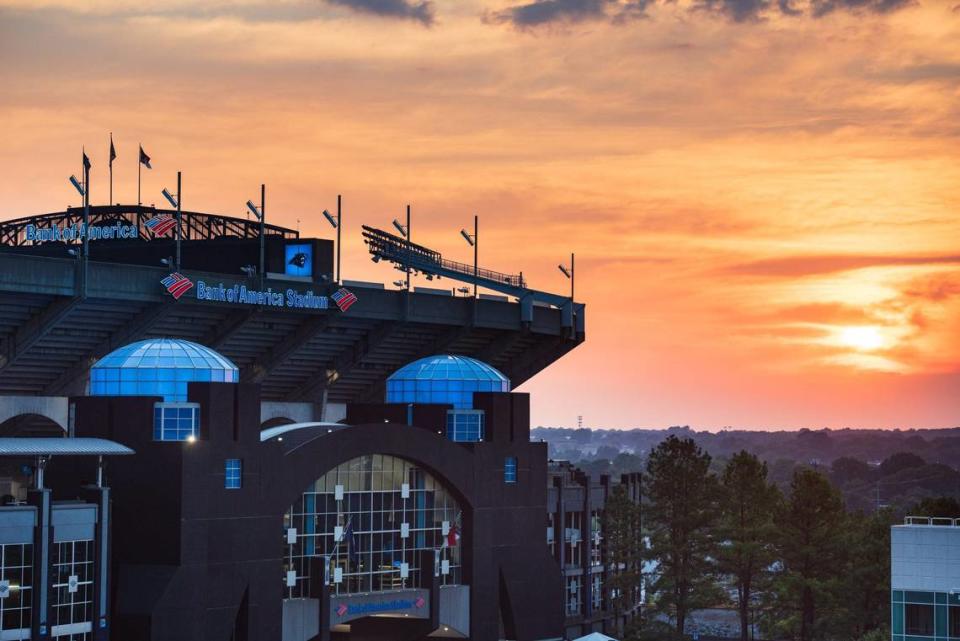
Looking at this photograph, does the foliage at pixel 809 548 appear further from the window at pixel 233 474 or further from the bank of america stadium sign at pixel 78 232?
the bank of america stadium sign at pixel 78 232

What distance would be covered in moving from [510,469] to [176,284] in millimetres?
28083

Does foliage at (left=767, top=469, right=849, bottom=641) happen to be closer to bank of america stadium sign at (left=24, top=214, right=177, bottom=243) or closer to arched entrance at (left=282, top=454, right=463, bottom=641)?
arched entrance at (left=282, top=454, right=463, bottom=641)

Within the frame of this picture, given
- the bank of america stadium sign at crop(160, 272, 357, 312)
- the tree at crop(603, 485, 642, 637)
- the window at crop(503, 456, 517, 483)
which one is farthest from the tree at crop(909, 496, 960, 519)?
the bank of america stadium sign at crop(160, 272, 357, 312)

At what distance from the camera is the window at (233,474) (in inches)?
3984

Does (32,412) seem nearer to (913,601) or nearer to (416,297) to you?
(416,297)

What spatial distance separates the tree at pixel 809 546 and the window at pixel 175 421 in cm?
5443

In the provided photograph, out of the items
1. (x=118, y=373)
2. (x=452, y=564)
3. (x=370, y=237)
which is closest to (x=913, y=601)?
(x=452, y=564)

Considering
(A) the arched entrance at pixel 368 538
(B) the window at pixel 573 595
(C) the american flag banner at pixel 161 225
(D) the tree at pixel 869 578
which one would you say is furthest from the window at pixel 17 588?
(B) the window at pixel 573 595

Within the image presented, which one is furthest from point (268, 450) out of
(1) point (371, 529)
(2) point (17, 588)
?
(2) point (17, 588)

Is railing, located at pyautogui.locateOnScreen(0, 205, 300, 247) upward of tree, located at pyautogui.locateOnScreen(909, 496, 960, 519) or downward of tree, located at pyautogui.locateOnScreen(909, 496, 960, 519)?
upward

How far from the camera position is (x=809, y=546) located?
135875 millimetres

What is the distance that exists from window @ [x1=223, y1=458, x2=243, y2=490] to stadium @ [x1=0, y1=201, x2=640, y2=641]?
169 millimetres

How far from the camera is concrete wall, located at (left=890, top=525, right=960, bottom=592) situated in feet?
334

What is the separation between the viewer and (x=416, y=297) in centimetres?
14962
